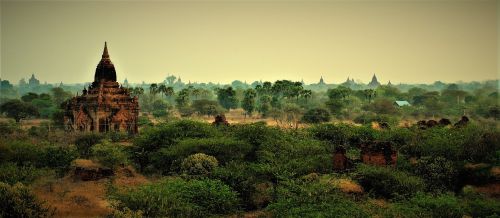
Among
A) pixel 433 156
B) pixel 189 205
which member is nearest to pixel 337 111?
pixel 433 156

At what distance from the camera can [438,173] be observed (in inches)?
1273

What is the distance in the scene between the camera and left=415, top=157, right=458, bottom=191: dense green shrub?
31.7 m

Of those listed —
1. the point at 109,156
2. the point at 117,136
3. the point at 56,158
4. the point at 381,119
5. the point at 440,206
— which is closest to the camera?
the point at 440,206

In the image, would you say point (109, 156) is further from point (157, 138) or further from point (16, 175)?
point (16, 175)

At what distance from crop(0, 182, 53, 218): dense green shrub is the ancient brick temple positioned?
29844 mm

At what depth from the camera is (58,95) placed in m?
138

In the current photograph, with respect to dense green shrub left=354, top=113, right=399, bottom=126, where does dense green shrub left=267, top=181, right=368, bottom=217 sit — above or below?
below

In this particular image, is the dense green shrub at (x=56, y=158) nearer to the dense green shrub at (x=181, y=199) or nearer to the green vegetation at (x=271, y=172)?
the green vegetation at (x=271, y=172)

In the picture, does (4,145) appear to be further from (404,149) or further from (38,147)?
(404,149)

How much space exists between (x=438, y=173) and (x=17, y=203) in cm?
2555

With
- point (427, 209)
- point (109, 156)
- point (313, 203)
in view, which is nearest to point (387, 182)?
point (427, 209)

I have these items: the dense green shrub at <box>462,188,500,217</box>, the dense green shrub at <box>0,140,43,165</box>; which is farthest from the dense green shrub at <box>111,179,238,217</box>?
the dense green shrub at <box>0,140,43,165</box>

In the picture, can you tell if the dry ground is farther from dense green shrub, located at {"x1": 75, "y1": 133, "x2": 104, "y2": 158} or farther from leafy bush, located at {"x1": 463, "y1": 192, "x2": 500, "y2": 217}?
leafy bush, located at {"x1": 463, "y1": 192, "x2": 500, "y2": 217}

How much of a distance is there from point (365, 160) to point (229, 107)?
8926cm
